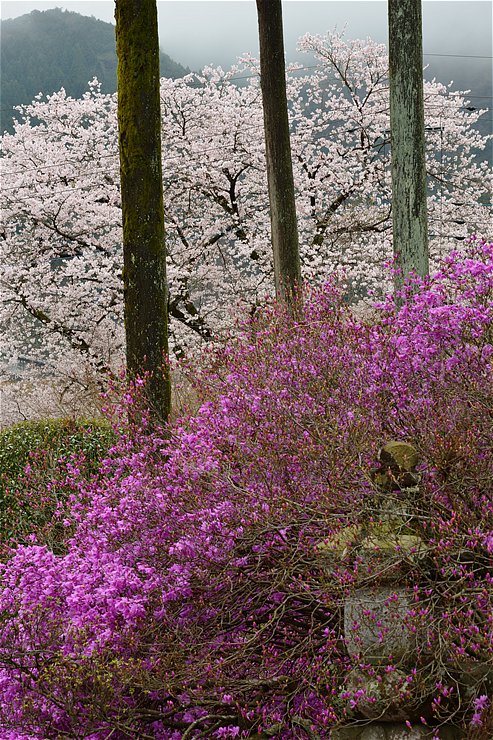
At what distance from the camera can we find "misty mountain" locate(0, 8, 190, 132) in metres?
78.7

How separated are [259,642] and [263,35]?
23.1 ft

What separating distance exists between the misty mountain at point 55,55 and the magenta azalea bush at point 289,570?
75.0 meters

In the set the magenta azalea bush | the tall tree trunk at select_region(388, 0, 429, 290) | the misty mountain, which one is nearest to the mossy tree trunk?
the tall tree trunk at select_region(388, 0, 429, 290)

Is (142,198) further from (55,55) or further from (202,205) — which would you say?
(55,55)

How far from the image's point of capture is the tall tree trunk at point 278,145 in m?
8.71

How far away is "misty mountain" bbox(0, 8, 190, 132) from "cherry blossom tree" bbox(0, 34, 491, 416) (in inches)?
2394

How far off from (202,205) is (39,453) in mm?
10561

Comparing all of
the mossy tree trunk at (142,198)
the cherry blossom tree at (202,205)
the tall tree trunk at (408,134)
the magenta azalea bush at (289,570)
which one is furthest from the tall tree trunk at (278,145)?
the cherry blossom tree at (202,205)

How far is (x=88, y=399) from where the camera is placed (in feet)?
50.9

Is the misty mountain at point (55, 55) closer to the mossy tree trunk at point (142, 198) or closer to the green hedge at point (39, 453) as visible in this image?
the green hedge at point (39, 453)

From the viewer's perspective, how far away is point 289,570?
361cm

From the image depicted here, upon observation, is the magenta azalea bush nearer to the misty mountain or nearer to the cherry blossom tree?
the cherry blossom tree

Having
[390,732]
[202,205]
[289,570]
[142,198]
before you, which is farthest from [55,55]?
[390,732]

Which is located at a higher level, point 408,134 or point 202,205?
point 408,134
